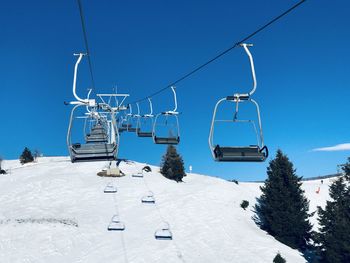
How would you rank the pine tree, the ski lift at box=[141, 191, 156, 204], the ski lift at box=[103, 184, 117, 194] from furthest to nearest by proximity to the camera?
the ski lift at box=[103, 184, 117, 194] → the ski lift at box=[141, 191, 156, 204] → the pine tree

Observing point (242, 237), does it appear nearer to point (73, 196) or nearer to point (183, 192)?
point (183, 192)

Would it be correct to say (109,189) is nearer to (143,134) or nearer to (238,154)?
(143,134)

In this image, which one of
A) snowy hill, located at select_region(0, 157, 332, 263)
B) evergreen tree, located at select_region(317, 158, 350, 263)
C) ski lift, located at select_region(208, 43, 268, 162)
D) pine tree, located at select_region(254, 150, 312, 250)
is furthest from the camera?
pine tree, located at select_region(254, 150, 312, 250)

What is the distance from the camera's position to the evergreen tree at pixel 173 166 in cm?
6116

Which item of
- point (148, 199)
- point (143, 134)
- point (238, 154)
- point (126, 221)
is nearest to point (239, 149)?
point (238, 154)

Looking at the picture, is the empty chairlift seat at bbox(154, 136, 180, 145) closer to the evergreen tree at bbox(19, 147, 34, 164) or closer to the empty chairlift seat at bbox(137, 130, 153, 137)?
the empty chairlift seat at bbox(137, 130, 153, 137)

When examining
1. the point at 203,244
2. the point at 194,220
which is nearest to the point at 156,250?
the point at 203,244

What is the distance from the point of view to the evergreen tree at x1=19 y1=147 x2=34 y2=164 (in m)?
80.1

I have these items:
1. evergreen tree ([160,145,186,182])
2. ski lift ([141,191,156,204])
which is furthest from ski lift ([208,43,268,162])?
evergreen tree ([160,145,186,182])

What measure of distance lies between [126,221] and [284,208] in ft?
54.5

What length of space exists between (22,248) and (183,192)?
2474 centimetres

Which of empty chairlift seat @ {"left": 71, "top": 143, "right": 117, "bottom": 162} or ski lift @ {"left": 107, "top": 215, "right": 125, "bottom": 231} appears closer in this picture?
empty chairlift seat @ {"left": 71, "top": 143, "right": 117, "bottom": 162}

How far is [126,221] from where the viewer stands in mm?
40812

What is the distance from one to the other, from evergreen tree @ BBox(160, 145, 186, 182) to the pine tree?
1632 cm
